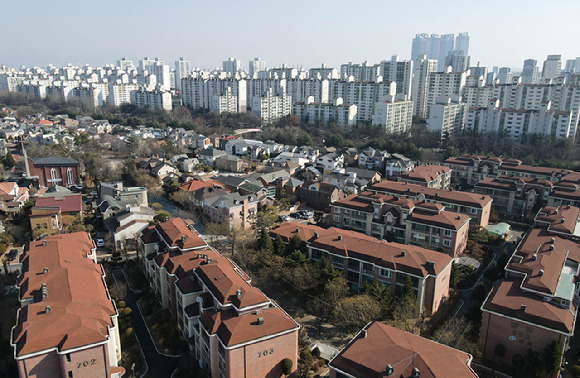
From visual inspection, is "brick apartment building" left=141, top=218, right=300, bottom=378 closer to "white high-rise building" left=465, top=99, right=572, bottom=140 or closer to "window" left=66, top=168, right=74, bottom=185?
"window" left=66, top=168, right=74, bottom=185

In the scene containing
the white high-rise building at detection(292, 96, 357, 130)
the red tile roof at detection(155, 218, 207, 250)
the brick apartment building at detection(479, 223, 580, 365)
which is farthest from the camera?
the white high-rise building at detection(292, 96, 357, 130)

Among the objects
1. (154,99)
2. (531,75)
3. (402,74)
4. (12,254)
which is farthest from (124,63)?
(12,254)

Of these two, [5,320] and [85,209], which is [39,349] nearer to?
[5,320]

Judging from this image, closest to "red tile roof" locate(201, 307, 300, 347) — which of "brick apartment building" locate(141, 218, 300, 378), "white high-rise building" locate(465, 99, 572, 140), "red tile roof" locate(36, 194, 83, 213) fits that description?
"brick apartment building" locate(141, 218, 300, 378)

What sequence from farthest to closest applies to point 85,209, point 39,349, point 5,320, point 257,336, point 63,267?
point 85,209 → point 5,320 → point 63,267 → point 257,336 → point 39,349

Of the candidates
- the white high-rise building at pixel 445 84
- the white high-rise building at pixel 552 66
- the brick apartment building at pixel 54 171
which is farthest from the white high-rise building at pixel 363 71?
the brick apartment building at pixel 54 171

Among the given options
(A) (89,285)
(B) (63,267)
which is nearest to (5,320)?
(B) (63,267)

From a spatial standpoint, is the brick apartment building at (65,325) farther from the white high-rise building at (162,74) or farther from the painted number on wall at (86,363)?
the white high-rise building at (162,74)
